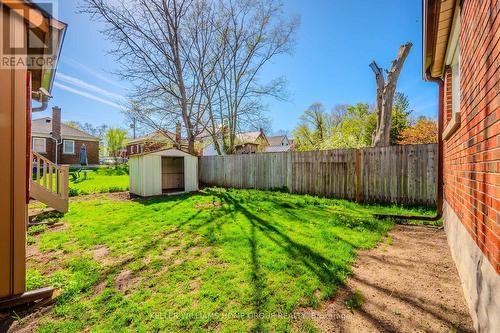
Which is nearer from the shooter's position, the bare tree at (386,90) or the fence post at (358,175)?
the fence post at (358,175)

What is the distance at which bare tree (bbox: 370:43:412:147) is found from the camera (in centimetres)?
759

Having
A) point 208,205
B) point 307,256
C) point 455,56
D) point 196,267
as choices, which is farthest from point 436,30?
point 208,205

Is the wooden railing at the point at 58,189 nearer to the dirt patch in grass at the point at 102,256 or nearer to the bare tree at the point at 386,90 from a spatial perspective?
the dirt patch in grass at the point at 102,256

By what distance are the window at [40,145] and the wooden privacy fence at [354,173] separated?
20694mm

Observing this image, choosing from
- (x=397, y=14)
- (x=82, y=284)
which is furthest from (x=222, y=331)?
(x=397, y=14)

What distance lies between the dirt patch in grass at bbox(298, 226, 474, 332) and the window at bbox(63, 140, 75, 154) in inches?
1085

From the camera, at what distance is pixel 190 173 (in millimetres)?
10523

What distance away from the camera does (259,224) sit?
15.9ft

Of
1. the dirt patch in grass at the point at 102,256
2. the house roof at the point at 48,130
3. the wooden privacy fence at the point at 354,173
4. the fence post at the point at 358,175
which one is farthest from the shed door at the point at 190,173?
the house roof at the point at 48,130

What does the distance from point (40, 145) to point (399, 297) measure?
2769 centimetres

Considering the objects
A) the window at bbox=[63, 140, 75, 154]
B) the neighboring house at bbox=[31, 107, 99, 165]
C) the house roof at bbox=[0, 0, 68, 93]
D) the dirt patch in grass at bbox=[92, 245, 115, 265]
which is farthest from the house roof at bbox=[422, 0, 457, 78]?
the window at bbox=[63, 140, 75, 154]

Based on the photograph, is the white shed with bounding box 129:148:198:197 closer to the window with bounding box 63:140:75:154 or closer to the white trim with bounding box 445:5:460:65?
the white trim with bounding box 445:5:460:65

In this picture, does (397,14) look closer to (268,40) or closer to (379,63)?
(379,63)

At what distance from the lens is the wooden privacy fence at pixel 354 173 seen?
6215 mm
